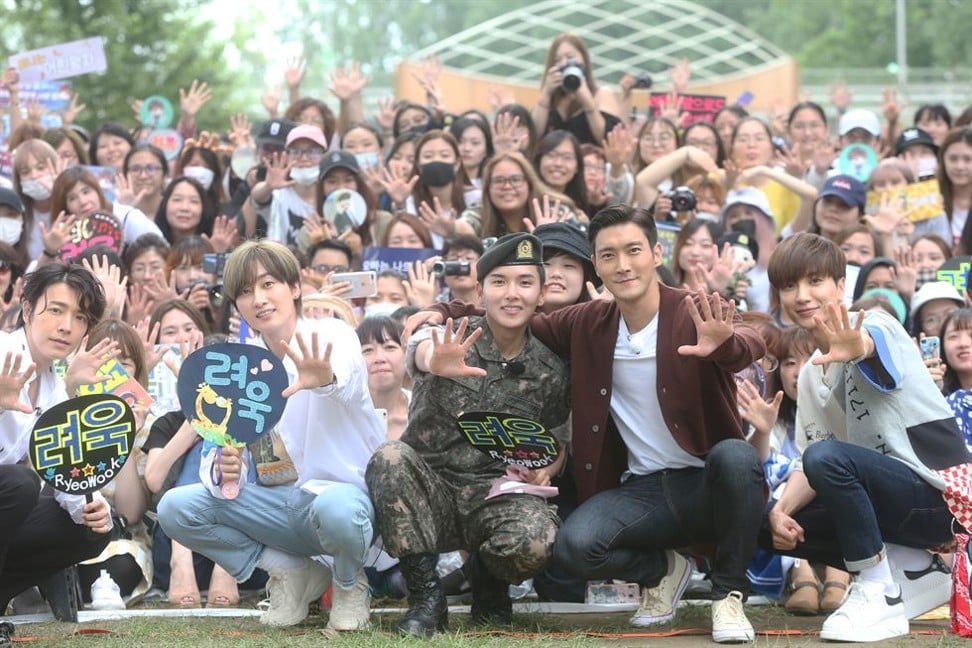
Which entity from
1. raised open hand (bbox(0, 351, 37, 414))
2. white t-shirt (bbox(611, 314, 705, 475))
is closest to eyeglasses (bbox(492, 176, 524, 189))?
white t-shirt (bbox(611, 314, 705, 475))

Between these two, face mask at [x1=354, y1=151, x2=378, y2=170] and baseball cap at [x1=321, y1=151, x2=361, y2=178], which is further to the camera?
face mask at [x1=354, y1=151, x2=378, y2=170]

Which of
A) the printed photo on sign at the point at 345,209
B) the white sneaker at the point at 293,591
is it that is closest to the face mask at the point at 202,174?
the printed photo on sign at the point at 345,209

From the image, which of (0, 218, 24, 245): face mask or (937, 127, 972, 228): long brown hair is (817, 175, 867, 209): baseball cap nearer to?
(937, 127, 972, 228): long brown hair

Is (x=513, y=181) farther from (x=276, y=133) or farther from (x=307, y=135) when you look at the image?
(x=276, y=133)

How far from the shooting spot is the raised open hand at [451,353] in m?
5.49

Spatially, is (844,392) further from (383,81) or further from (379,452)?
(383,81)

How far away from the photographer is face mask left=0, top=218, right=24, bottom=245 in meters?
8.85

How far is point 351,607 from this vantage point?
566cm

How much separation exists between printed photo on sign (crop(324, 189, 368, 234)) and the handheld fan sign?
11.8ft

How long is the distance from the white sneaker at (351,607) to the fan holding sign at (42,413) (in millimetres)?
965

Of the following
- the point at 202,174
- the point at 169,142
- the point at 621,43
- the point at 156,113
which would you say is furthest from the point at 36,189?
the point at 621,43

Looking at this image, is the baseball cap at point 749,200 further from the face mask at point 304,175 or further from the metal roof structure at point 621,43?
the metal roof structure at point 621,43

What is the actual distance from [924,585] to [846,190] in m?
3.96

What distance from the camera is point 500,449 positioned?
5613 millimetres
